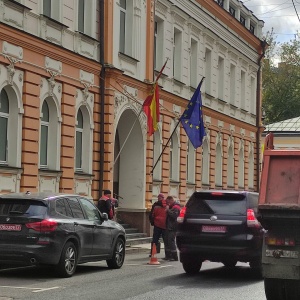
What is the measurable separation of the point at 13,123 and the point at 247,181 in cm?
2431

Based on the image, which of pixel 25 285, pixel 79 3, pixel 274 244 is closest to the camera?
pixel 274 244

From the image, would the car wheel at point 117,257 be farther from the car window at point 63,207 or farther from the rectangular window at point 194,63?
the rectangular window at point 194,63

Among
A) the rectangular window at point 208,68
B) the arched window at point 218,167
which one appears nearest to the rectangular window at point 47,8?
the rectangular window at point 208,68

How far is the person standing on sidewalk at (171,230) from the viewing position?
2061cm

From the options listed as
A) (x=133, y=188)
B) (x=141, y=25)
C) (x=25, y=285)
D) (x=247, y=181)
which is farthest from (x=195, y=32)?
(x=25, y=285)

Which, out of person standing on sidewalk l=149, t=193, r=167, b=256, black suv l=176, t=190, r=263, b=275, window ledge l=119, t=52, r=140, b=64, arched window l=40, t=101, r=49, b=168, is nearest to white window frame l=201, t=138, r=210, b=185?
window ledge l=119, t=52, r=140, b=64

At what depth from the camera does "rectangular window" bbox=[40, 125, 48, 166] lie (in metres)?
22.6

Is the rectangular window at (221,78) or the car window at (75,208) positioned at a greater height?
the rectangular window at (221,78)

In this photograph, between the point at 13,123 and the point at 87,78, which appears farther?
the point at 87,78

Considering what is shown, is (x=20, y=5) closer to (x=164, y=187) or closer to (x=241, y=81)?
(x=164, y=187)

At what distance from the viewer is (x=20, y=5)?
812 inches

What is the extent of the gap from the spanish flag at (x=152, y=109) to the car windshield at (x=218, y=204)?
944cm

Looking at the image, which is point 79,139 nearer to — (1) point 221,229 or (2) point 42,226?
(1) point 221,229

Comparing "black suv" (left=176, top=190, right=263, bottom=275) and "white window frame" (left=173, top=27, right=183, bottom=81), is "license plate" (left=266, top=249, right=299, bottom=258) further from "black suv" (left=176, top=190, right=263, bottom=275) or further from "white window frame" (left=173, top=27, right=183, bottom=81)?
"white window frame" (left=173, top=27, right=183, bottom=81)
